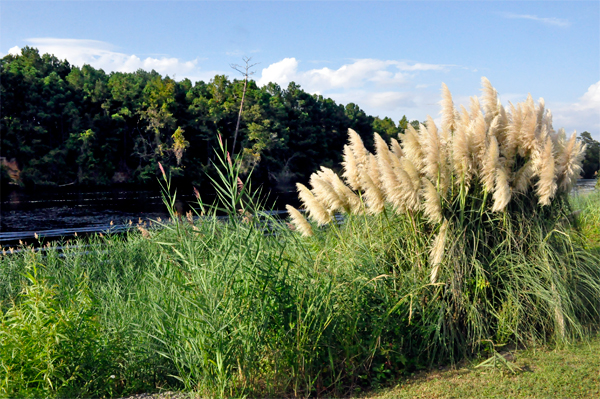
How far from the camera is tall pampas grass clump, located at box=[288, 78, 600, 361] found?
4238mm

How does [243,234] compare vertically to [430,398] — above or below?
above

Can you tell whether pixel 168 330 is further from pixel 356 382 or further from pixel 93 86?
pixel 93 86

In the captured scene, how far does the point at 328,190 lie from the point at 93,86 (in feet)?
168

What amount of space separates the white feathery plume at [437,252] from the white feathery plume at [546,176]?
3.06ft

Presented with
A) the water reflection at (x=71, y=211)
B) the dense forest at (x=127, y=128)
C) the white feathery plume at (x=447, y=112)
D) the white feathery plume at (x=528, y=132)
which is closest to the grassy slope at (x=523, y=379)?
the white feathery plume at (x=528, y=132)

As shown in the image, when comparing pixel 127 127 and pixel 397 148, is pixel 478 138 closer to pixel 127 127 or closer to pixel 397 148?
pixel 397 148

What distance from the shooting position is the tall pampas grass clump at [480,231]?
4.24 meters

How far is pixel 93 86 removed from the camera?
163ft

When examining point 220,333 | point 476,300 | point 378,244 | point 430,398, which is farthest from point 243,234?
point 476,300

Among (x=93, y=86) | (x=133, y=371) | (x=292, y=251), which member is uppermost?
(x=93, y=86)

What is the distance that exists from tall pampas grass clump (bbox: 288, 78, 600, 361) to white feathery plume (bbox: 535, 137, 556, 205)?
1 centimetres

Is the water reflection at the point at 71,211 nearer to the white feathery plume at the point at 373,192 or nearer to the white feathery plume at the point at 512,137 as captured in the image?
the white feathery plume at the point at 373,192

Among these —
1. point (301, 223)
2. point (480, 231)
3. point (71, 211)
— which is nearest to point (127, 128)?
point (71, 211)

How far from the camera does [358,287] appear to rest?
13.6 feet
